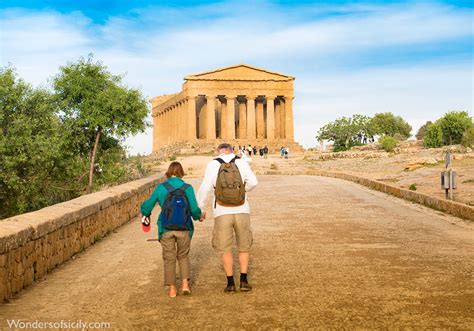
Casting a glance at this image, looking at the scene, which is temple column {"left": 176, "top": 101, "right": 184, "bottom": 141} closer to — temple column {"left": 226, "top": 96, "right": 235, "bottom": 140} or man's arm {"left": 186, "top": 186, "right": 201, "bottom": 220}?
temple column {"left": 226, "top": 96, "right": 235, "bottom": 140}

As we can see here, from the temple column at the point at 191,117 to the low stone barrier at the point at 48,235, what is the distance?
247 feet

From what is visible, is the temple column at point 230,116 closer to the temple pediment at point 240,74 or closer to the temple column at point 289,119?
the temple pediment at point 240,74

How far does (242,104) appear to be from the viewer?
94.6 metres

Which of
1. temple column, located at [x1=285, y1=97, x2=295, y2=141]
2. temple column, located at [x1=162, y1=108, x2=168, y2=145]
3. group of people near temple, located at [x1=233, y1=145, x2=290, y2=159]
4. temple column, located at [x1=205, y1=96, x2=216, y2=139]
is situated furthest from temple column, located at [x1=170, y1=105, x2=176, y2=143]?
group of people near temple, located at [x1=233, y1=145, x2=290, y2=159]

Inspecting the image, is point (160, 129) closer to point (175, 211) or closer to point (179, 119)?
point (179, 119)

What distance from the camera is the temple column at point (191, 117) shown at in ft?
289

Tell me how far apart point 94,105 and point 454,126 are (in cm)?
7922

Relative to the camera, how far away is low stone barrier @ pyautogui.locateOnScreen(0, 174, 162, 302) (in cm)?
683

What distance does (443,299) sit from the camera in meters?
6.34

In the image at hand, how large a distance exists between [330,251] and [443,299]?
343 cm

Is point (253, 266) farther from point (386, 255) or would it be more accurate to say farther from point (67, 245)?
point (67, 245)

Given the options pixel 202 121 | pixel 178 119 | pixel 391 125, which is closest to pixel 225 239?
pixel 178 119

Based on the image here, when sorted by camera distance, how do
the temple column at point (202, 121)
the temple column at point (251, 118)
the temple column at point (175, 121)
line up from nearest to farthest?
the temple column at point (251, 118) < the temple column at point (202, 121) < the temple column at point (175, 121)

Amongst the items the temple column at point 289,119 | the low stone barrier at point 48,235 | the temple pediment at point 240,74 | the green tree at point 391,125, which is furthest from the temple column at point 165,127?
the low stone barrier at point 48,235
